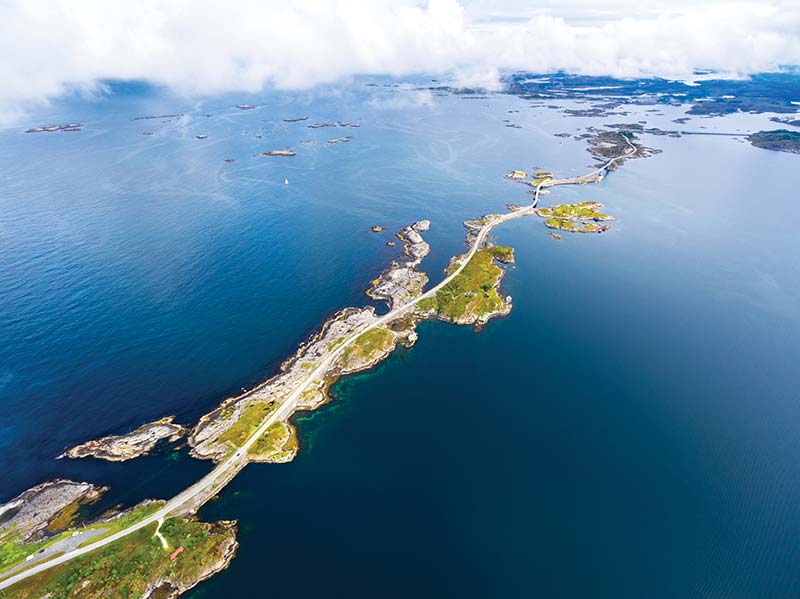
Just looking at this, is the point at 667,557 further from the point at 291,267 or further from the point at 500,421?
the point at 291,267

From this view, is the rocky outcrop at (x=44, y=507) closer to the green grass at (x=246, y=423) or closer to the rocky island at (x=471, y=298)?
the green grass at (x=246, y=423)

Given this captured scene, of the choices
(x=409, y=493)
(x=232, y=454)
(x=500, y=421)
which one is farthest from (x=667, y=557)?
(x=232, y=454)

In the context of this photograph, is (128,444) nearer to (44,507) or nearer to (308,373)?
(44,507)

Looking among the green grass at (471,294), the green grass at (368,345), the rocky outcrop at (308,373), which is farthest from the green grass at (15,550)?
the green grass at (471,294)

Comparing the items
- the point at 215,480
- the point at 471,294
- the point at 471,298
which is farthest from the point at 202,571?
the point at 471,294

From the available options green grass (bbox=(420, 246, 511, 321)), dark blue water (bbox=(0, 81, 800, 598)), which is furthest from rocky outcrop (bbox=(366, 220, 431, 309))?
green grass (bbox=(420, 246, 511, 321))

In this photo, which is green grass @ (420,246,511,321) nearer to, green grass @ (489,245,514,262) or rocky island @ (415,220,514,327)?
rocky island @ (415,220,514,327)
